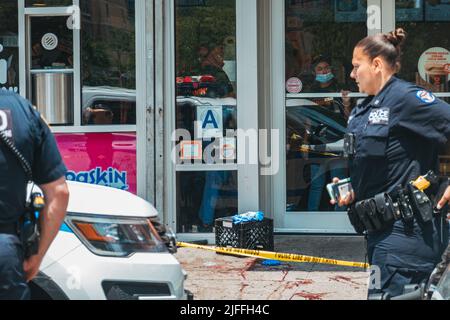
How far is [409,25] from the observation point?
8.93 meters

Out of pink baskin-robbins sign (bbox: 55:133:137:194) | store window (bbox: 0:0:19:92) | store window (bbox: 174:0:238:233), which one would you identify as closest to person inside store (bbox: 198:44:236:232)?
store window (bbox: 174:0:238:233)

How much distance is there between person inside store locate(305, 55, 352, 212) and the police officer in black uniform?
567 centimetres

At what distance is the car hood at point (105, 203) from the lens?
453 cm

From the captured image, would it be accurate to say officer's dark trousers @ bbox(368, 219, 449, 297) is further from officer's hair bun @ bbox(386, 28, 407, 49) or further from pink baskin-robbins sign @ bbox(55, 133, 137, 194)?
pink baskin-robbins sign @ bbox(55, 133, 137, 194)

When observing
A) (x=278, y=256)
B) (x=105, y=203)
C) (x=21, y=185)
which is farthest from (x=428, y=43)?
(x=21, y=185)

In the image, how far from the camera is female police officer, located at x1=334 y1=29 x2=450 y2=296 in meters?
4.48

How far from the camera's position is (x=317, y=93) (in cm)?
905

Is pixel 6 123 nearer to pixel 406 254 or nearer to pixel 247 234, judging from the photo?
pixel 406 254

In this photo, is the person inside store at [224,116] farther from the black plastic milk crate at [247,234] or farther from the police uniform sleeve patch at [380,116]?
the police uniform sleeve patch at [380,116]

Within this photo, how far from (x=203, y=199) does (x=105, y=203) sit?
4.42m

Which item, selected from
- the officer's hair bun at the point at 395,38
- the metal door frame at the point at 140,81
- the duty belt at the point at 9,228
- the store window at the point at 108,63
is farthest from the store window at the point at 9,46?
the duty belt at the point at 9,228

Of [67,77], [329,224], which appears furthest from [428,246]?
[67,77]

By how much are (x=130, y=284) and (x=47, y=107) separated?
16.5 feet

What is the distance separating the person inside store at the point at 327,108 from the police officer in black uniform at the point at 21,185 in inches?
223
